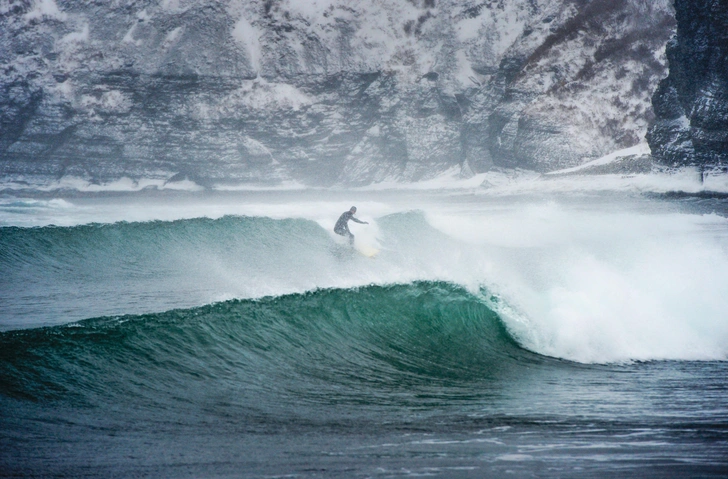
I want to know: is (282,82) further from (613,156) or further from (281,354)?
(281,354)

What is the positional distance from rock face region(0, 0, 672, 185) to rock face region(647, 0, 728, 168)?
22.0m

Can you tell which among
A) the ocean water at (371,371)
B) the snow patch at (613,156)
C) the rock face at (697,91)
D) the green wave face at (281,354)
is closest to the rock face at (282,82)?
the snow patch at (613,156)

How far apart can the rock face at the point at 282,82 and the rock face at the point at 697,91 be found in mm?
22008

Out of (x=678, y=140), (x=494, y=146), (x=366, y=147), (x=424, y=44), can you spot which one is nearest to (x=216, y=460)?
(x=678, y=140)

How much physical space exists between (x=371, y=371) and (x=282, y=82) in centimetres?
8104

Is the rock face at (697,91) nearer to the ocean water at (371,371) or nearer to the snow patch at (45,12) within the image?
the ocean water at (371,371)

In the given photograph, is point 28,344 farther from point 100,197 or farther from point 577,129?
point 100,197

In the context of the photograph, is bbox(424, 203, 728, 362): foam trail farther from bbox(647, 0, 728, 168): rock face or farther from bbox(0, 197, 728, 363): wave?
bbox(647, 0, 728, 168): rock face

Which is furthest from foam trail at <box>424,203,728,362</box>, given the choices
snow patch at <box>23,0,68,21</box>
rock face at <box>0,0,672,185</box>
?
snow patch at <box>23,0,68,21</box>

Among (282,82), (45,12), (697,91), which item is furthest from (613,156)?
(45,12)

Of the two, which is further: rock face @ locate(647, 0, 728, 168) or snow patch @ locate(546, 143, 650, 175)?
snow patch @ locate(546, 143, 650, 175)

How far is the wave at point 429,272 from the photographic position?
24.7 feet

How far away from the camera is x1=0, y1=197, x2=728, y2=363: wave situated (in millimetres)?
7531

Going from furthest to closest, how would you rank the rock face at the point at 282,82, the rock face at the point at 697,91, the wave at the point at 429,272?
the rock face at the point at 282,82
the rock face at the point at 697,91
the wave at the point at 429,272
